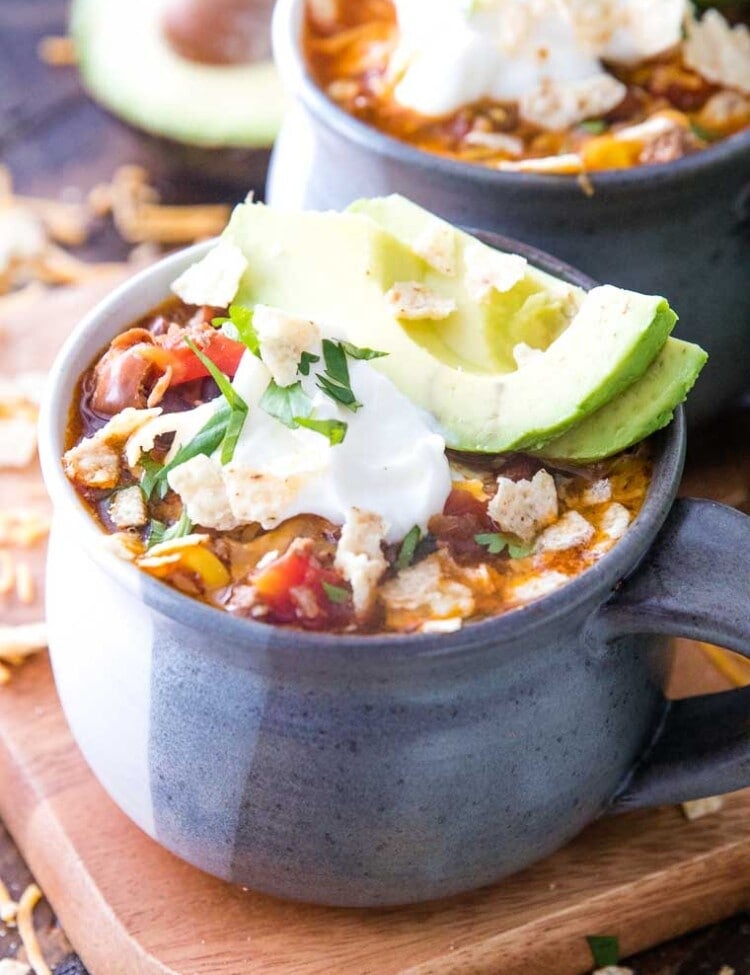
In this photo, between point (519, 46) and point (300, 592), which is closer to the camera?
point (300, 592)

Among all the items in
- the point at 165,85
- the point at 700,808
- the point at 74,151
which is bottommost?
the point at 74,151

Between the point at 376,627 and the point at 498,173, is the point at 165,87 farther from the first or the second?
the point at 376,627

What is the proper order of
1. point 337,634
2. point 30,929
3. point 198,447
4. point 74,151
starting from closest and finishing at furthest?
point 337,634, point 198,447, point 30,929, point 74,151

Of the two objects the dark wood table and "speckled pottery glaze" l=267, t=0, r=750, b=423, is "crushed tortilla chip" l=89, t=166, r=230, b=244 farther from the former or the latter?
"speckled pottery glaze" l=267, t=0, r=750, b=423

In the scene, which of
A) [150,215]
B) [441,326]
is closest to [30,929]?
[441,326]

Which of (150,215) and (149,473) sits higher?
(149,473)

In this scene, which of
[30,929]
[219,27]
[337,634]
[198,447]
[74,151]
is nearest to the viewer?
[337,634]

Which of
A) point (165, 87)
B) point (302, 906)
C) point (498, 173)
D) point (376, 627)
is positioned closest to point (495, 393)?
point (376, 627)

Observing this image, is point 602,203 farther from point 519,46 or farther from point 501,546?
point 501,546
